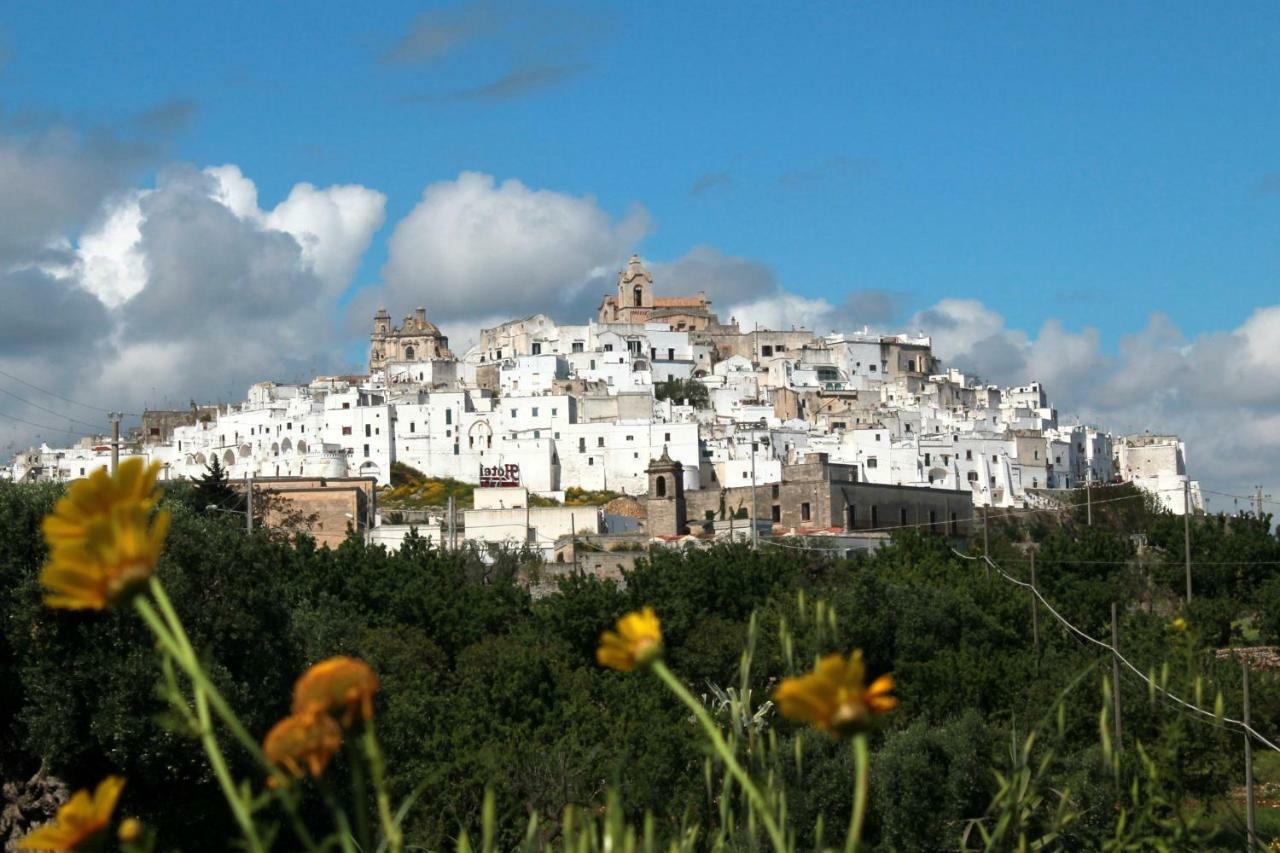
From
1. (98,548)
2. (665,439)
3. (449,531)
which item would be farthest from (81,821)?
(665,439)

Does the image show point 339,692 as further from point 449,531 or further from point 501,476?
point 501,476

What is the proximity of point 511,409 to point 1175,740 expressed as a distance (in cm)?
7959

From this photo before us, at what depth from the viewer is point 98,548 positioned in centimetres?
302

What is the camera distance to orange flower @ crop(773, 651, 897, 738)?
3.11m

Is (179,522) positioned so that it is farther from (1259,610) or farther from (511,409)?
(511,409)

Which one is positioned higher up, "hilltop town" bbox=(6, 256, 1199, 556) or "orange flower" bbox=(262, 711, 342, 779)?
"hilltop town" bbox=(6, 256, 1199, 556)

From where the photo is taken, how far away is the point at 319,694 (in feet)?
10.3

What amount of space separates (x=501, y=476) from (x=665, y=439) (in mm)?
7455

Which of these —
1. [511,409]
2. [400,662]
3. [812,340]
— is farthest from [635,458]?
[400,662]

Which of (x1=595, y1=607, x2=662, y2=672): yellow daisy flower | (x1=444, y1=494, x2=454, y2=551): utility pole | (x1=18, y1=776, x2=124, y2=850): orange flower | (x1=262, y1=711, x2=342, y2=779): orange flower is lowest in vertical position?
(x1=18, y1=776, x2=124, y2=850): orange flower

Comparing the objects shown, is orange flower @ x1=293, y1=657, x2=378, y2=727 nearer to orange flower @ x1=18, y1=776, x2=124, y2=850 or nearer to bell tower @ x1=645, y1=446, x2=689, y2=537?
orange flower @ x1=18, y1=776, x2=124, y2=850

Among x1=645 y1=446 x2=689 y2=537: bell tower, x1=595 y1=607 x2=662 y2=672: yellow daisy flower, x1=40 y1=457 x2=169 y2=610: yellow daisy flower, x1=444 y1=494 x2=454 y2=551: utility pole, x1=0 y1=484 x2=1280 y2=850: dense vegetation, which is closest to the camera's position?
x1=40 y1=457 x2=169 y2=610: yellow daisy flower

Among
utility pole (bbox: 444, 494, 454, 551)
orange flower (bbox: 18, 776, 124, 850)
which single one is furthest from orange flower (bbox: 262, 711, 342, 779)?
utility pole (bbox: 444, 494, 454, 551)

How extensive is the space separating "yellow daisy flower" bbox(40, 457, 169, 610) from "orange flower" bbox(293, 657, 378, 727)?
0.35m
